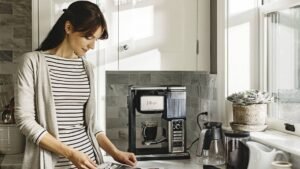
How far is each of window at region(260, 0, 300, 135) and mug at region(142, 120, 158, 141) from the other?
2.13 feet

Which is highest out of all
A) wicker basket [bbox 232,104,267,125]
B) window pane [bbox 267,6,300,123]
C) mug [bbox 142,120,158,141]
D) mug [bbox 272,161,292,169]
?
window pane [bbox 267,6,300,123]

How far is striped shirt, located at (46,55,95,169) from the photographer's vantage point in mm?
1838

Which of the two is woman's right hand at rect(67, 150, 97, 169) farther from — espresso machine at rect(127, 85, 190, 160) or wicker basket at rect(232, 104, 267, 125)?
wicker basket at rect(232, 104, 267, 125)

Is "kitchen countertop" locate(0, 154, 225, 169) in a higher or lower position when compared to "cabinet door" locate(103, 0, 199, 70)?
lower

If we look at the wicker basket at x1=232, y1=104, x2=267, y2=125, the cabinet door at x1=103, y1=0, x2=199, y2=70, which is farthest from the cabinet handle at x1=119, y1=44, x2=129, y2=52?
the wicker basket at x1=232, y1=104, x2=267, y2=125

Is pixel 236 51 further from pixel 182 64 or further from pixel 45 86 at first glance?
pixel 45 86

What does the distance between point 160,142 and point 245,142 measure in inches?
24.5

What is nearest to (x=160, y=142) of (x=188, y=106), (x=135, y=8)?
(x=188, y=106)

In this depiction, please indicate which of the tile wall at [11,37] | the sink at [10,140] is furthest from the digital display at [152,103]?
the tile wall at [11,37]

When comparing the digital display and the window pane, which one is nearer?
the window pane

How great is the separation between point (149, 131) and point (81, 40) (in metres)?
0.75

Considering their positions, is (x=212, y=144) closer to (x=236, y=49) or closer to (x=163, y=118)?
(x=163, y=118)

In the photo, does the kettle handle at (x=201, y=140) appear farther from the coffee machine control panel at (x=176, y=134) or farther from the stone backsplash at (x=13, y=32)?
the stone backsplash at (x=13, y=32)

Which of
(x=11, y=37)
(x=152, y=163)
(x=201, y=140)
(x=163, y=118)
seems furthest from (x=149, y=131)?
(x=11, y=37)
